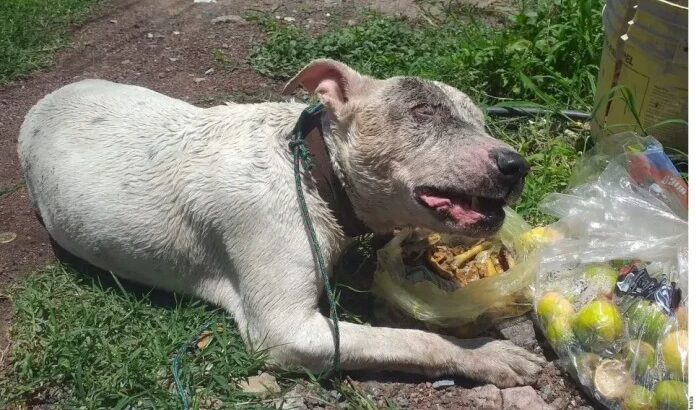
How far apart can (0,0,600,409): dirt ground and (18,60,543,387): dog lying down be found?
82cm

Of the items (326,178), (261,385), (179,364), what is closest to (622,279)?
(326,178)

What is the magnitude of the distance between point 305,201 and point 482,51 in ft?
8.97

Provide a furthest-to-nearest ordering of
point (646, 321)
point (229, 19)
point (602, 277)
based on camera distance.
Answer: point (229, 19) → point (602, 277) → point (646, 321)

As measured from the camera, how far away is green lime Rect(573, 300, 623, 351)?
309cm

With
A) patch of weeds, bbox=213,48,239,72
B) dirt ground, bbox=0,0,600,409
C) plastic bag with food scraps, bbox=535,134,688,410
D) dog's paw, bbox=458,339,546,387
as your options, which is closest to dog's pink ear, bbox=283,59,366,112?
plastic bag with food scraps, bbox=535,134,688,410

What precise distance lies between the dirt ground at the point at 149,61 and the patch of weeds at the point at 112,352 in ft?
0.92

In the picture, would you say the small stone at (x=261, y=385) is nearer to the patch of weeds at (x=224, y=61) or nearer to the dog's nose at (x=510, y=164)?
the dog's nose at (x=510, y=164)

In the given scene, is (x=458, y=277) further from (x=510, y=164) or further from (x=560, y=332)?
(x=510, y=164)

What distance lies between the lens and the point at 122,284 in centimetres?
404

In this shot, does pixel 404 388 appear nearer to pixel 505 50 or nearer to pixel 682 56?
pixel 682 56

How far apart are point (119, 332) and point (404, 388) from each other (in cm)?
149

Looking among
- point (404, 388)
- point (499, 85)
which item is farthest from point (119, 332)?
point (499, 85)

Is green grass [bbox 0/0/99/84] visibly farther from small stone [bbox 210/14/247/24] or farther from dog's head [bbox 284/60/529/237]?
dog's head [bbox 284/60/529/237]

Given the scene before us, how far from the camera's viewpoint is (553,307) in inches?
132
